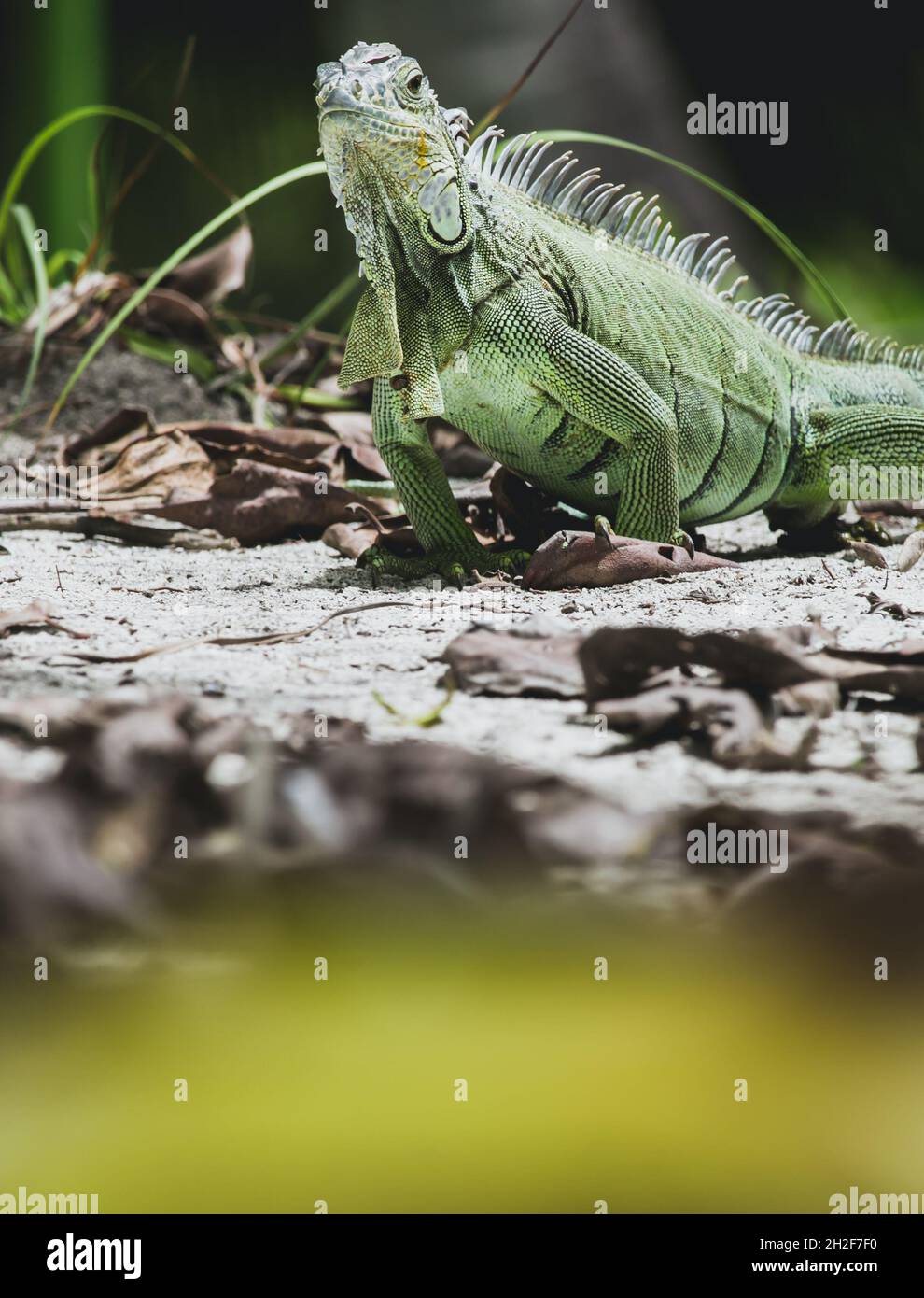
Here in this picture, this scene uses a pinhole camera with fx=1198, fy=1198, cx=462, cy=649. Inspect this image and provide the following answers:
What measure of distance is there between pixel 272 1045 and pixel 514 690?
857 millimetres

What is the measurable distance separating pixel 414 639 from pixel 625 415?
1182 mm

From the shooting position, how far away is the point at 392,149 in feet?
10.1

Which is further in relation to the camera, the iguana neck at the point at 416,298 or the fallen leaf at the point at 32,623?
the iguana neck at the point at 416,298

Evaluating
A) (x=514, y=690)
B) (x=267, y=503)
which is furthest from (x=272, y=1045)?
(x=267, y=503)

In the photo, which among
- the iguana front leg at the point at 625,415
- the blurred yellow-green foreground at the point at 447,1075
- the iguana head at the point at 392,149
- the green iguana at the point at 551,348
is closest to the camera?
the blurred yellow-green foreground at the point at 447,1075

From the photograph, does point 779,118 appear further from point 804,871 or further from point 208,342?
point 804,871

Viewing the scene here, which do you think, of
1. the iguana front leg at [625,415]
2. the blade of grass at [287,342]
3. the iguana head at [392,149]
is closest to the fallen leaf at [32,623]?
Result: the iguana head at [392,149]

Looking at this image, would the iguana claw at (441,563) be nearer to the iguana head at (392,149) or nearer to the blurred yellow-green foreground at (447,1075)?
the iguana head at (392,149)

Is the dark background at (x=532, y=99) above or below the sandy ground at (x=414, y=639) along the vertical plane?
above

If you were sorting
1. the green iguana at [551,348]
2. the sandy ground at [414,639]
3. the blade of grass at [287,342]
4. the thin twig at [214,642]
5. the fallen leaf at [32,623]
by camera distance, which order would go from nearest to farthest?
1. the sandy ground at [414,639]
2. the thin twig at [214,642]
3. the fallen leaf at [32,623]
4. the green iguana at [551,348]
5. the blade of grass at [287,342]

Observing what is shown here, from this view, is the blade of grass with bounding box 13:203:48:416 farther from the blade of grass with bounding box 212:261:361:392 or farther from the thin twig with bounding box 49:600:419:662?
the thin twig with bounding box 49:600:419:662

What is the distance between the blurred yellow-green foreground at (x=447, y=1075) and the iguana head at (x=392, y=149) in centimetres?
220

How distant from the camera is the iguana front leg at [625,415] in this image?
11.1 feet

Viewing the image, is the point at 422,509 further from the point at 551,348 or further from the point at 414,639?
the point at 414,639
